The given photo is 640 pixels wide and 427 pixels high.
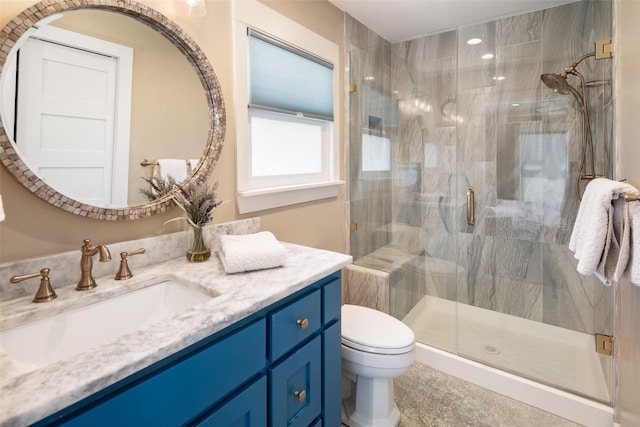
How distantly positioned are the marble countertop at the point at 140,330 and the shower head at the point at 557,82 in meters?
2.09

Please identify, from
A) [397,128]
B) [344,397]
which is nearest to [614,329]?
[344,397]

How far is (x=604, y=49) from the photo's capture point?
1.76 metres

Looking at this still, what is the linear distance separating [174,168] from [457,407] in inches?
74.9

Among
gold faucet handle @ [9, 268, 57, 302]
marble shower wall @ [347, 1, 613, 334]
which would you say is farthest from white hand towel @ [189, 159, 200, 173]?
marble shower wall @ [347, 1, 613, 334]

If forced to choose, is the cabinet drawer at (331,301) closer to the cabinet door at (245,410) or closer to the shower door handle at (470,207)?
the cabinet door at (245,410)

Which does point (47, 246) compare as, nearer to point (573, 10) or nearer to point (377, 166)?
point (377, 166)

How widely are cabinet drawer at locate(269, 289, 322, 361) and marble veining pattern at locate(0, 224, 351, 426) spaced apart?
0.07 metres

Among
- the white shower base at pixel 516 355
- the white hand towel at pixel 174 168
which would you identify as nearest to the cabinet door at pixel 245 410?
the white hand towel at pixel 174 168

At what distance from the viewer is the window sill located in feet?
5.15

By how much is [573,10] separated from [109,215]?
2.99 metres

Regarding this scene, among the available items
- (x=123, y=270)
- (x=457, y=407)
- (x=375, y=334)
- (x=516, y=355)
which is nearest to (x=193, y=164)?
(x=123, y=270)

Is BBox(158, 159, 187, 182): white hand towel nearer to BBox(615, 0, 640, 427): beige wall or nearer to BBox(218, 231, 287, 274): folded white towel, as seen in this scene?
BBox(218, 231, 287, 274): folded white towel

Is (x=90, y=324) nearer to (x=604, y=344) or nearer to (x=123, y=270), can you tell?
(x=123, y=270)

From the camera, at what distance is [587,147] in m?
2.13
